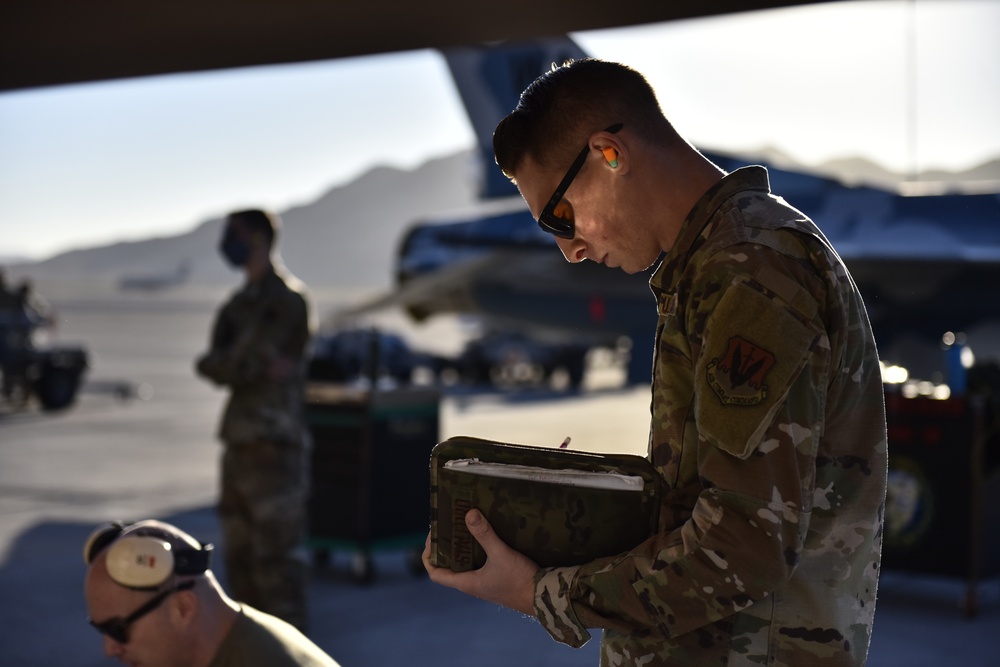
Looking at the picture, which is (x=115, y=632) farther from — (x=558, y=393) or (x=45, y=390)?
(x=558, y=393)

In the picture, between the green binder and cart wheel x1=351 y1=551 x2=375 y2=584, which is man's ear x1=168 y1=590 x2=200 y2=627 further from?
cart wheel x1=351 y1=551 x2=375 y2=584

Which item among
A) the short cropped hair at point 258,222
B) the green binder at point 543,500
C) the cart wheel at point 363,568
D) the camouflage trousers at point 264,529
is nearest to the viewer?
the green binder at point 543,500

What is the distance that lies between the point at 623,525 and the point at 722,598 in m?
0.17

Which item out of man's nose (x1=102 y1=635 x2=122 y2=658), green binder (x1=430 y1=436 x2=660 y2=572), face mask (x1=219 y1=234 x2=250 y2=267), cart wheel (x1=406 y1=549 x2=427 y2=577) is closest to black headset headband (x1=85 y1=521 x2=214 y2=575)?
man's nose (x1=102 y1=635 x2=122 y2=658)

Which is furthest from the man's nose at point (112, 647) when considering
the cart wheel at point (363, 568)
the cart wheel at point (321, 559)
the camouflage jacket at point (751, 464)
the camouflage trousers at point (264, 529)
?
the cart wheel at point (321, 559)

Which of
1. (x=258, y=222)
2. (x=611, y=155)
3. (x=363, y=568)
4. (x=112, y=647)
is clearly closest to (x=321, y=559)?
(x=363, y=568)

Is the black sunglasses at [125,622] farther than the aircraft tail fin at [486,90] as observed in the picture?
No

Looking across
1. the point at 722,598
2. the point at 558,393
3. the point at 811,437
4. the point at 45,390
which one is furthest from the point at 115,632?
the point at 558,393

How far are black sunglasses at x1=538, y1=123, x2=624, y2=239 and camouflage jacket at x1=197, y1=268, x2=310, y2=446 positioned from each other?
11.5 feet

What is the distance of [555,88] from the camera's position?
1.44 m

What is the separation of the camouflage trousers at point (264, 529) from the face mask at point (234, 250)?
90 centimetres

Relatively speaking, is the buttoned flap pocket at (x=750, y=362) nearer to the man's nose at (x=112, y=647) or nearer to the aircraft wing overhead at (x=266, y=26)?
the man's nose at (x=112, y=647)

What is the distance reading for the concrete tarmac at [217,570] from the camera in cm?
532

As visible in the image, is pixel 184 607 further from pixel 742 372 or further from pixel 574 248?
pixel 742 372
